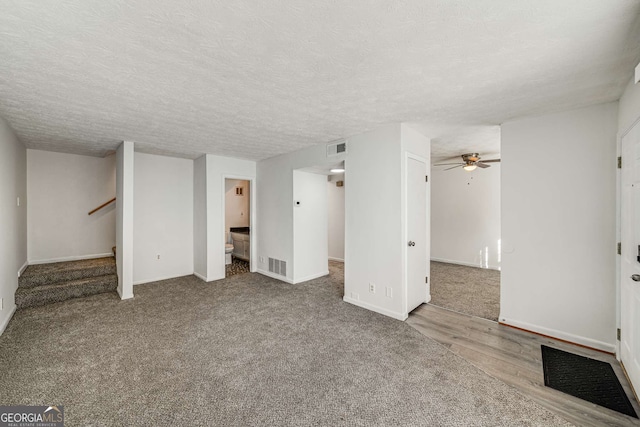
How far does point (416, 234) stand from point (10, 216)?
18.1ft

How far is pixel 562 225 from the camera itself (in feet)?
9.20

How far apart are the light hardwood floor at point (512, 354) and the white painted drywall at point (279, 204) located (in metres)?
2.61

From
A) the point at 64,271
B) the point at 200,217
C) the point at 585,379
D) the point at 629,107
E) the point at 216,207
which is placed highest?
the point at 629,107

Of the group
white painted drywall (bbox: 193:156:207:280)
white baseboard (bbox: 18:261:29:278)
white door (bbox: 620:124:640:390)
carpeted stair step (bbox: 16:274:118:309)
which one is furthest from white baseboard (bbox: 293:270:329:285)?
white baseboard (bbox: 18:261:29:278)

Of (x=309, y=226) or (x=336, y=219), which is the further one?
(x=336, y=219)

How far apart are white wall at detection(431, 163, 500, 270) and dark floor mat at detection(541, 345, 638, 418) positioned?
3.72 metres

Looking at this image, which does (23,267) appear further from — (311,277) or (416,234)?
(416,234)

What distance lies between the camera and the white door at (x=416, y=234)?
3.46 metres

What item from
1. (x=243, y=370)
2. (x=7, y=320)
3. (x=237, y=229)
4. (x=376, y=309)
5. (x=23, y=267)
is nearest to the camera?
(x=243, y=370)

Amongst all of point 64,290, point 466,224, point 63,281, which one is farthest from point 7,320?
point 466,224

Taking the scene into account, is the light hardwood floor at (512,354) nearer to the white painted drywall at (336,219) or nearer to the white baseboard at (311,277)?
the white baseboard at (311,277)

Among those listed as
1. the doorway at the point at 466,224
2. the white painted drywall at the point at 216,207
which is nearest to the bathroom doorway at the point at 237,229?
the white painted drywall at the point at 216,207

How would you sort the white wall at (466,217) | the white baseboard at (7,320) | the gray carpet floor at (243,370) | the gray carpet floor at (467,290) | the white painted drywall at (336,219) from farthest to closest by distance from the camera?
the white painted drywall at (336,219)
the white wall at (466,217)
the gray carpet floor at (467,290)
the white baseboard at (7,320)
the gray carpet floor at (243,370)

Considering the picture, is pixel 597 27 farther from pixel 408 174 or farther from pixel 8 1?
pixel 8 1
